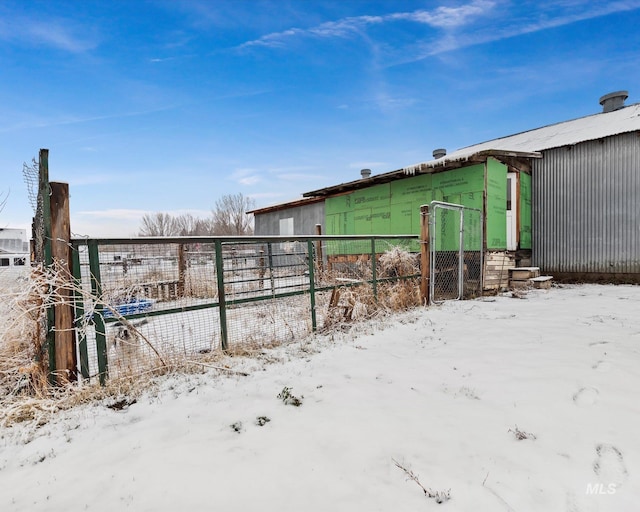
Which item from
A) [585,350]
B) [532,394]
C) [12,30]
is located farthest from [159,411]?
[12,30]

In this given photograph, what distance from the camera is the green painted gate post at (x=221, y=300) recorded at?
11.4ft

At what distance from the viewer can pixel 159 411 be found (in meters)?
2.34

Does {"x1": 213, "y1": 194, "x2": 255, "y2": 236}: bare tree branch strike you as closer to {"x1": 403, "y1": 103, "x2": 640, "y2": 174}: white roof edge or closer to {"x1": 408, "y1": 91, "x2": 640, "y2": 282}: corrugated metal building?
{"x1": 403, "y1": 103, "x2": 640, "y2": 174}: white roof edge

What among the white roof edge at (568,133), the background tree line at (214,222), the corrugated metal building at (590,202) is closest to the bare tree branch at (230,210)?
the background tree line at (214,222)

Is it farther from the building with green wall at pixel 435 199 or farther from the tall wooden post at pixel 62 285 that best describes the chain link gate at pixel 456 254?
the tall wooden post at pixel 62 285

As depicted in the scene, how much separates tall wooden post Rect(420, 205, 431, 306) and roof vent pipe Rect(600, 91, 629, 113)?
1068 cm

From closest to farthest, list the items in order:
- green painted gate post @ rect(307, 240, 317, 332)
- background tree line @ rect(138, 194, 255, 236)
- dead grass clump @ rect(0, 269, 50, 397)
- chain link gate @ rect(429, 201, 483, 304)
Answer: dead grass clump @ rect(0, 269, 50, 397)
green painted gate post @ rect(307, 240, 317, 332)
chain link gate @ rect(429, 201, 483, 304)
background tree line @ rect(138, 194, 255, 236)

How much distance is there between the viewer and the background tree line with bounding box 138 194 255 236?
137 feet

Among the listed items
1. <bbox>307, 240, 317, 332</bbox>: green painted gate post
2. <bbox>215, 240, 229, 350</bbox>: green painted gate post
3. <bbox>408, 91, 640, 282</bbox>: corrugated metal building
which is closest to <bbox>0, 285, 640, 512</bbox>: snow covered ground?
<bbox>215, 240, 229, 350</bbox>: green painted gate post

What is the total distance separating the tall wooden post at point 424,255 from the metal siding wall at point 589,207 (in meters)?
5.60

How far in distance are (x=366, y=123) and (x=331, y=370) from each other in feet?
47.7

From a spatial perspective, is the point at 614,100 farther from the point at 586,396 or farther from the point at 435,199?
the point at 586,396

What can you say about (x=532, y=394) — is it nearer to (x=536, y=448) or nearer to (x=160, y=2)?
(x=536, y=448)

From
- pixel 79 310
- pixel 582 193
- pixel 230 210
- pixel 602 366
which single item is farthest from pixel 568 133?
pixel 230 210
